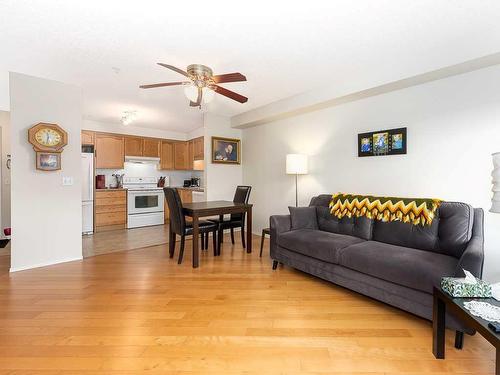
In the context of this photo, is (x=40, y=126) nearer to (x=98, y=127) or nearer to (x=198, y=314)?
(x=98, y=127)

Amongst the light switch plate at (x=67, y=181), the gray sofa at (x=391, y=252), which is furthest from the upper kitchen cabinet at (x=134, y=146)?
the gray sofa at (x=391, y=252)

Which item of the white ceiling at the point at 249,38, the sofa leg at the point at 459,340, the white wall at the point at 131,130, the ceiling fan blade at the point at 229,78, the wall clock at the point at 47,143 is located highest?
the white ceiling at the point at 249,38

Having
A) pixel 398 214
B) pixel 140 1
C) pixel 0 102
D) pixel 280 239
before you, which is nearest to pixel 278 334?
pixel 280 239

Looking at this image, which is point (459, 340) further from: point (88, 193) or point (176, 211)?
point (88, 193)

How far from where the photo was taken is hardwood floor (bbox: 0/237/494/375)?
152 centimetres

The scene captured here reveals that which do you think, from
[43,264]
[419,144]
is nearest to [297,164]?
[419,144]

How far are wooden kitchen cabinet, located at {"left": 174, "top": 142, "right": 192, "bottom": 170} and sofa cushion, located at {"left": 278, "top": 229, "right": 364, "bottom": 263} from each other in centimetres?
422

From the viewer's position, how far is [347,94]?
10.5 ft

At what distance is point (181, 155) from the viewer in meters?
6.60

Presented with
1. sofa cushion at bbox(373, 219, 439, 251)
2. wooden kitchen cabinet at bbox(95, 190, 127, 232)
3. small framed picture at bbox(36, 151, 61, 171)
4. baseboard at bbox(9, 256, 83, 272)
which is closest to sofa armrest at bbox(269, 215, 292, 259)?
sofa cushion at bbox(373, 219, 439, 251)

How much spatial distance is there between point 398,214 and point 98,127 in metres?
5.67

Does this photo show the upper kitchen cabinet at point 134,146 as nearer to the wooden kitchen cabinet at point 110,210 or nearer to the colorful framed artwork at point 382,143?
the wooden kitchen cabinet at point 110,210

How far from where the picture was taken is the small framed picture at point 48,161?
3121 mm

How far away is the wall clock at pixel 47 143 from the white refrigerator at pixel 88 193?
194 centimetres
